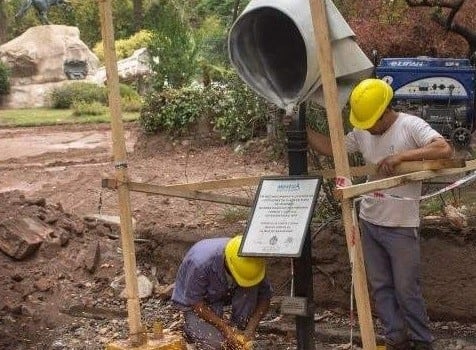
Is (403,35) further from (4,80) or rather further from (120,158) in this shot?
(4,80)

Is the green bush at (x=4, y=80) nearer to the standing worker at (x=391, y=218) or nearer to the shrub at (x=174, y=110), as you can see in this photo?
the shrub at (x=174, y=110)

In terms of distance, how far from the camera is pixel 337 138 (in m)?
3.64

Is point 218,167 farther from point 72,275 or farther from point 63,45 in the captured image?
point 63,45

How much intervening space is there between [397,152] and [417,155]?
1.24 feet

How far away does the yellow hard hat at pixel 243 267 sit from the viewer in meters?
4.66

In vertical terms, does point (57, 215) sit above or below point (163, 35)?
below

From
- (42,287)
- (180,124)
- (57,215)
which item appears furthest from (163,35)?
(42,287)

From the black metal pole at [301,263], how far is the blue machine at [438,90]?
5.56 metres

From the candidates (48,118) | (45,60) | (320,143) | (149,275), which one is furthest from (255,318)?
(45,60)

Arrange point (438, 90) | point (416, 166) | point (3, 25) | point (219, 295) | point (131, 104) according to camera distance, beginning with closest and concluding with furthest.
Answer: point (416, 166), point (219, 295), point (438, 90), point (131, 104), point (3, 25)

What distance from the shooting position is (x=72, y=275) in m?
6.79

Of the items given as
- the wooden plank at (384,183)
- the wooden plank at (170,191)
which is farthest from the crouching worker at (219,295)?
the wooden plank at (384,183)

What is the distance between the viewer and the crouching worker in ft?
15.6

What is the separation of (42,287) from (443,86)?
5.49 m
